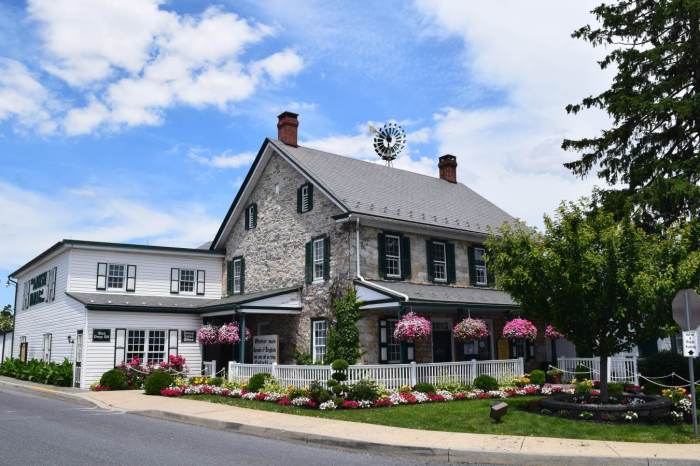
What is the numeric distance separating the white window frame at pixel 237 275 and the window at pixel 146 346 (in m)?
4.54

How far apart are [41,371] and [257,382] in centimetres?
1280

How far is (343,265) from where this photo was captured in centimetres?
2334

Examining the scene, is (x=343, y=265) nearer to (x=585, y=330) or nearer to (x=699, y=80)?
(x=585, y=330)

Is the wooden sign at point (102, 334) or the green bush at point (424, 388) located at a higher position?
the wooden sign at point (102, 334)

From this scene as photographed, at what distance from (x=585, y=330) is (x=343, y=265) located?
10421 mm

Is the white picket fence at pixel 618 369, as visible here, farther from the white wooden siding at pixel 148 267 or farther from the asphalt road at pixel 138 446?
the white wooden siding at pixel 148 267

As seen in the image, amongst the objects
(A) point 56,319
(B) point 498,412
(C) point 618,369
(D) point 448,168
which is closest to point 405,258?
(C) point 618,369

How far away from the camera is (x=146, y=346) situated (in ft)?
86.4

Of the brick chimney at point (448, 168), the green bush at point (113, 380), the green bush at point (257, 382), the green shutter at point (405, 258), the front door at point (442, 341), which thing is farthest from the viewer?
the brick chimney at point (448, 168)

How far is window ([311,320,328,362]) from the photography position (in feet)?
78.6

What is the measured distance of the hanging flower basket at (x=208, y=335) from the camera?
2594cm

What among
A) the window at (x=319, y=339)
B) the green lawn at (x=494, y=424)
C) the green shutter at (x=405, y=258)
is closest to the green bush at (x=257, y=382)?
the green lawn at (x=494, y=424)

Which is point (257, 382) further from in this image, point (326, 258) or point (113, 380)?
point (113, 380)

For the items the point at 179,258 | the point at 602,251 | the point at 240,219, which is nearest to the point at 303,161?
the point at 240,219
